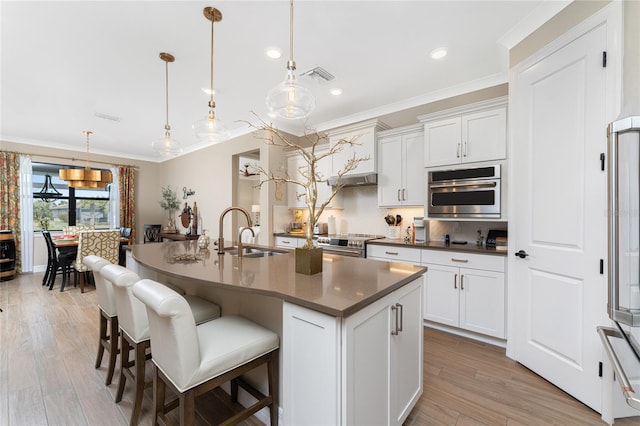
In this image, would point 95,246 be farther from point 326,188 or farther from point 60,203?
point 326,188

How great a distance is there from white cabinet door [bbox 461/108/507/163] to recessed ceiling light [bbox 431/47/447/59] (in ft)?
2.28

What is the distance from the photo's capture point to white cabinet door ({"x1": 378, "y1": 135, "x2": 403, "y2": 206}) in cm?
362

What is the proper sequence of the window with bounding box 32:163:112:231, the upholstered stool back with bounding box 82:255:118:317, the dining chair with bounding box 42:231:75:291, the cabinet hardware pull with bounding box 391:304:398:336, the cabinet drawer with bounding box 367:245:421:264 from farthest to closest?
the window with bounding box 32:163:112:231 < the dining chair with bounding box 42:231:75:291 < the cabinet drawer with bounding box 367:245:421:264 < the upholstered stool back with bounding box 82:255:118:317 < the cabinet hardware pull with bounding box 391:304:398:336

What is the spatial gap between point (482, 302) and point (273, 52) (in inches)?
125

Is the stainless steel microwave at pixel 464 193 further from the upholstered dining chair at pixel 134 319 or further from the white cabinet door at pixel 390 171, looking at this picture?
the upholstered dining chair at pixel 134 319

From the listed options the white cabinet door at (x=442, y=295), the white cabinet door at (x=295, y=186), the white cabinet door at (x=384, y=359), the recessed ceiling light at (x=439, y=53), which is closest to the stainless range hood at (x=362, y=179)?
the white cabinet door at (x=295, y=186)

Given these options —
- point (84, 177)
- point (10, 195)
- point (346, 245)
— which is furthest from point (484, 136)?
point (10, 195)

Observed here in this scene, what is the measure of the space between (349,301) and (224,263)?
3.59 ft

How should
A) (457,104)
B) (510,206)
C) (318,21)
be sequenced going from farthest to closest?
(457,104), (510,206), (318,21)

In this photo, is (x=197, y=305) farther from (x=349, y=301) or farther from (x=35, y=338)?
(x=35, y=338)

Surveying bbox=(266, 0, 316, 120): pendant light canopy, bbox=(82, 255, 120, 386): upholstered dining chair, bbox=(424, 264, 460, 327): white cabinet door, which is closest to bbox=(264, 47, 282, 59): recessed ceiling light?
bbox=(266, 0, 316, 120): pendant light canopy

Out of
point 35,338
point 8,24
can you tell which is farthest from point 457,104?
point 35,338

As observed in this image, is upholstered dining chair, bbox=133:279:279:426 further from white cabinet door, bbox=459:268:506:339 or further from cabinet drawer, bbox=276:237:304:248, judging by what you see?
cabinet drawer, bbox=276:237:304:248

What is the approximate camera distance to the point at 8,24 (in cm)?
226
